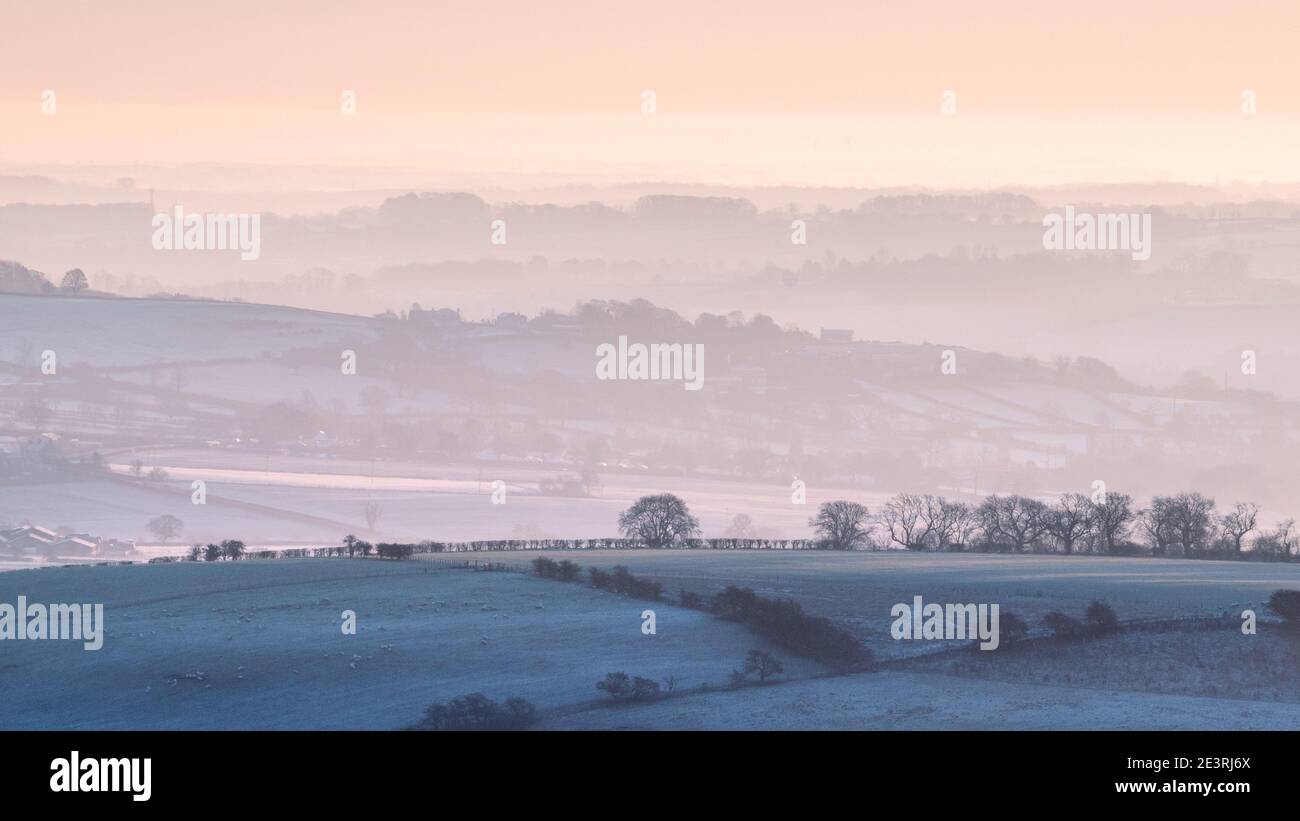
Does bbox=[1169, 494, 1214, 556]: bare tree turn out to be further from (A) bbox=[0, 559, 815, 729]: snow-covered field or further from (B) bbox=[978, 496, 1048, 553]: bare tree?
(A) bbox=[0, 559, 815, 729]: snow-covered field

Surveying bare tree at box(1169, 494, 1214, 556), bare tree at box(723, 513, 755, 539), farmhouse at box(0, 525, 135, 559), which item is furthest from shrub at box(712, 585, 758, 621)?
bare tree at box(723, 513, 755, 539)

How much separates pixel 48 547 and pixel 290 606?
82.4 m

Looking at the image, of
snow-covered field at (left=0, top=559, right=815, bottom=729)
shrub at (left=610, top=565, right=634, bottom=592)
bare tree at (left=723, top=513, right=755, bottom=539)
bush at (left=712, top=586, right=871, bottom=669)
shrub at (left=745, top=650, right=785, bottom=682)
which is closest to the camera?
snow-covered field at (left=0, top=559, right=815, bottom=729)

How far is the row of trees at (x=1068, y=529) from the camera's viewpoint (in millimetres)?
106312

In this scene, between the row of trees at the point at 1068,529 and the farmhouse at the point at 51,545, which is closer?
the row of trees at the point at 1068,529

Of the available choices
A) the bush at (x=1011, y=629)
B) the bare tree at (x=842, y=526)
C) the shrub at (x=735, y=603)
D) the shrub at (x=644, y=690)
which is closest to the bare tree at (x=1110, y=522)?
the bare tree at (x=842, y=526)

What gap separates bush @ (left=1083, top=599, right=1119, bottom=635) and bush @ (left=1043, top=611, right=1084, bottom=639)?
50 centimetres

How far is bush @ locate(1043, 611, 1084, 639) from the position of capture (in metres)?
72.4

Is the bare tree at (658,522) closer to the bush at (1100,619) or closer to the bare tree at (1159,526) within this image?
the bare tree at (1159,526)

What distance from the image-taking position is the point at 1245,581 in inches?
3327

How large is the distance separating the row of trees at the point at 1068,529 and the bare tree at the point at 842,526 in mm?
87

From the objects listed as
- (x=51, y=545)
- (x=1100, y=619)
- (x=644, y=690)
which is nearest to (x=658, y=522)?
(x=1100, y=619)
